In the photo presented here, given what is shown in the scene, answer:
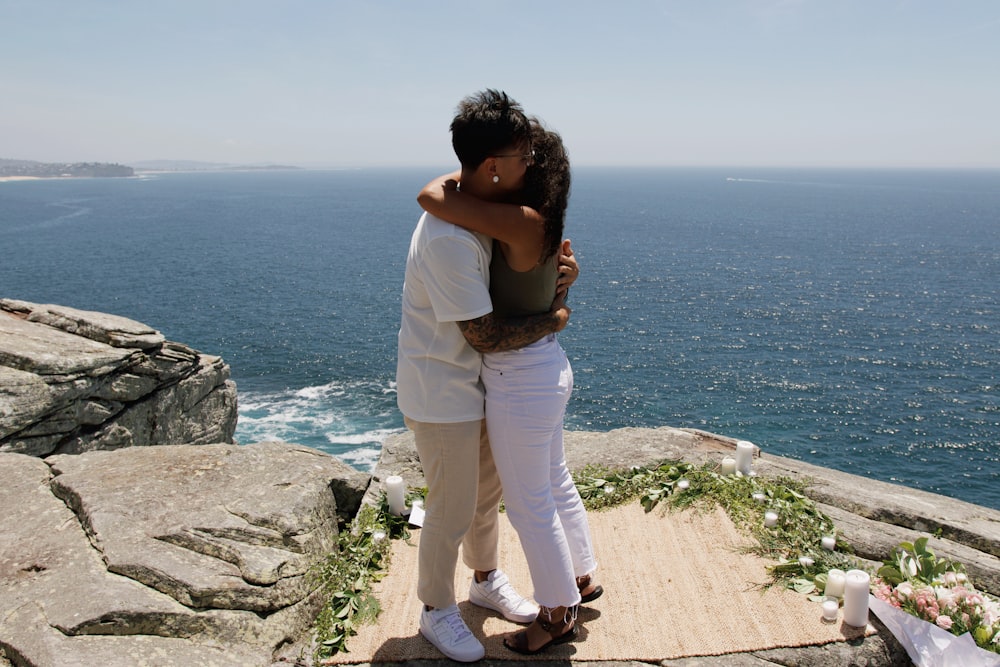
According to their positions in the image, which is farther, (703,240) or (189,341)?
(703,240)

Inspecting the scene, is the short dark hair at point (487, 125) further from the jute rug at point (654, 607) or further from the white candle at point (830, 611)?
the white candle at point (830, 611)

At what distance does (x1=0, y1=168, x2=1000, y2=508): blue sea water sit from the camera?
29383 mm

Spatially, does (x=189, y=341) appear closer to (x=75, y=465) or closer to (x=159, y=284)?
(x=159, y=284)

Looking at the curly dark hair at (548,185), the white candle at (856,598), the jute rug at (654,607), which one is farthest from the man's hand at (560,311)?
the white candle at (856,598)

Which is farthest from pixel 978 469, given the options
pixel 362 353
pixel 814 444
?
pixel 362 353

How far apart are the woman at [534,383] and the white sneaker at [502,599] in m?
0.33

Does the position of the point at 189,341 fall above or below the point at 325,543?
below

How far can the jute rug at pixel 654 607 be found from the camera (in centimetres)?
505

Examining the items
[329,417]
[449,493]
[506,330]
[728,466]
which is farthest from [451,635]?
[329,417]

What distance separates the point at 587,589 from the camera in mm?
5457

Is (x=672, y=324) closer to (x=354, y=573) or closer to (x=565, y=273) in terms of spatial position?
(x=354, y=573)

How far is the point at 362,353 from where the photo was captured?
38250 millimetres

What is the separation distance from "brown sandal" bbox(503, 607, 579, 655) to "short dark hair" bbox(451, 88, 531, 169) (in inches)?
121

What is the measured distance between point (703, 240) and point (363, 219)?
5428cm
